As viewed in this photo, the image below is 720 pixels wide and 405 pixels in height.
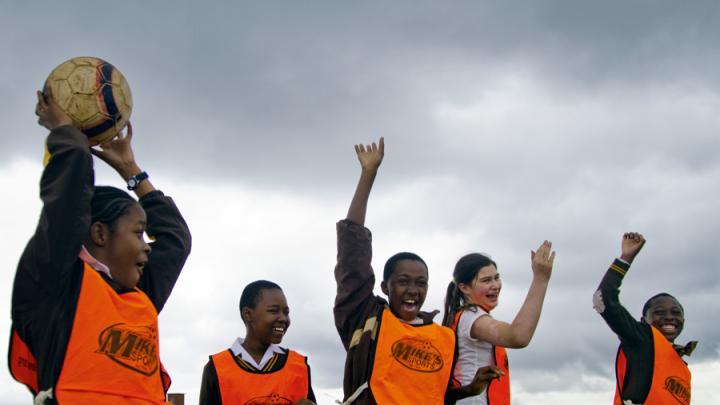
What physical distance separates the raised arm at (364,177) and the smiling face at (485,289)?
1225 millimetres

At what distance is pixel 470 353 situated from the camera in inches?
234

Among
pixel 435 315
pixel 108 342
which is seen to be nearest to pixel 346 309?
pixel 435 315

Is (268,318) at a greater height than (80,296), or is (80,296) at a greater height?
(268,318)

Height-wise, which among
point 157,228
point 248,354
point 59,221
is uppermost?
point 157,228

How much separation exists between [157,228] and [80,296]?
91 cm

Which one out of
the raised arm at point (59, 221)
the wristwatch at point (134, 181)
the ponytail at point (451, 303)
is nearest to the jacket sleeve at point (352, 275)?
the ponytail at point (451, 303)

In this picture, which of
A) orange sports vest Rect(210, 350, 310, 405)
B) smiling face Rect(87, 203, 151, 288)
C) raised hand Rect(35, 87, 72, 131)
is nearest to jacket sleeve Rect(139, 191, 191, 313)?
smiling face Rect(87, 203, 151, 288)

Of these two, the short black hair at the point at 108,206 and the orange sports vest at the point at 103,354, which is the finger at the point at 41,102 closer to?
the short black hair at the point at 108,206

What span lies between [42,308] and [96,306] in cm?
21

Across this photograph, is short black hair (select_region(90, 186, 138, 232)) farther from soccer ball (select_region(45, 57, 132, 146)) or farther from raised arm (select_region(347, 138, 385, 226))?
raised arm (select_region(347, 138, 385, 226))

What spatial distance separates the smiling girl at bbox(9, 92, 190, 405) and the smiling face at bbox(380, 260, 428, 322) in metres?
2.31

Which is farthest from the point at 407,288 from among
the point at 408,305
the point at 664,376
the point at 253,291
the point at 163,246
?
the point at 664,376

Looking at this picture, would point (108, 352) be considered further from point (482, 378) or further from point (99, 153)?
point (482, 378)

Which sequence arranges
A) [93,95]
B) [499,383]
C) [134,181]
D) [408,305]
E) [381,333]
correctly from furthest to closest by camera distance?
[499,383] → [408,305] → [381,333] → [134,181] → [93,95]
